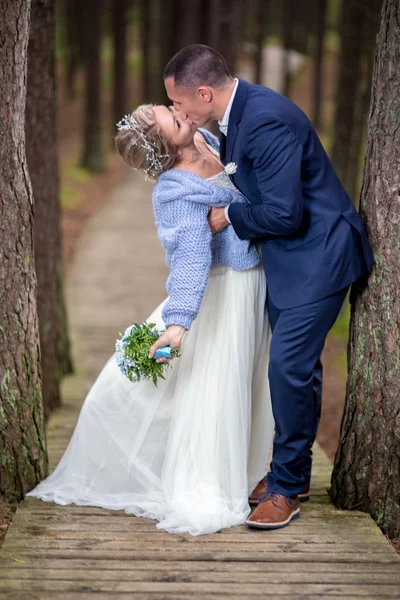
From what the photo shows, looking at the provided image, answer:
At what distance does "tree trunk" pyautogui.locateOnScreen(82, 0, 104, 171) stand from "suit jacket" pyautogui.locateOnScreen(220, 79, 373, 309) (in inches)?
633

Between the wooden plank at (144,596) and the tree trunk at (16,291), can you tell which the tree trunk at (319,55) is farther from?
the wooden plank at (144,596)

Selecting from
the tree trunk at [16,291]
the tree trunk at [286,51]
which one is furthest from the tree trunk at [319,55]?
the tree trunk at [16,291]

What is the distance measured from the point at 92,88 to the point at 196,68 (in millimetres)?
16200

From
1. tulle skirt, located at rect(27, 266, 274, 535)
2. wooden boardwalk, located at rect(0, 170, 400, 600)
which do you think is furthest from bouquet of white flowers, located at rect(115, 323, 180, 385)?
wooden boardwalk, located at rect(0, 170, 400, 600)

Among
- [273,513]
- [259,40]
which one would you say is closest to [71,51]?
[259,40]

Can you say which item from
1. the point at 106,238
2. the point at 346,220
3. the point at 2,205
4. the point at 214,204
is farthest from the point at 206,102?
the point at 106,238

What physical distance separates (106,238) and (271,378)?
1049 centimetres

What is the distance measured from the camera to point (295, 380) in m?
4.00

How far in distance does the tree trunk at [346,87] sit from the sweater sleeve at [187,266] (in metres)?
6.36

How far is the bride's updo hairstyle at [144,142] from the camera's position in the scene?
397cm

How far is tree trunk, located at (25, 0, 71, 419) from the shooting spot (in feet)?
20.4

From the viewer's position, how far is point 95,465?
4441 mm

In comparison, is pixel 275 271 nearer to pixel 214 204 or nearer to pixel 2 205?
pixel 214 204

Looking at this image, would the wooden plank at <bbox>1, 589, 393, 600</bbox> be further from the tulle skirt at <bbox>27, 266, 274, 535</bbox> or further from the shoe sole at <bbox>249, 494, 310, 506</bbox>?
the shoe sole at <bbox>249, 494, 310, 506</bbox>
